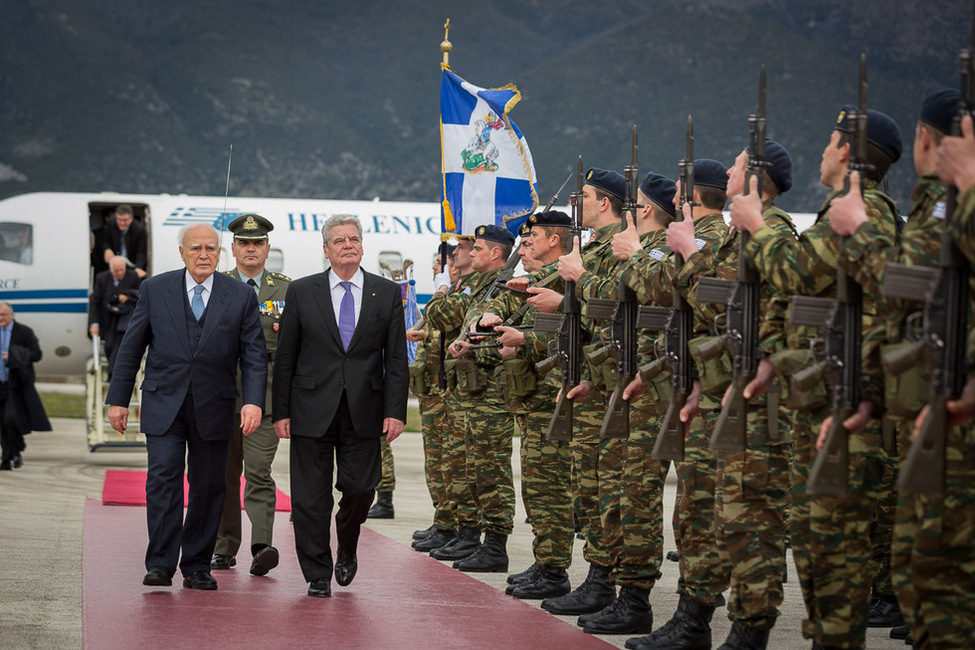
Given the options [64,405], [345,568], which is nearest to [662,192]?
[345,568]

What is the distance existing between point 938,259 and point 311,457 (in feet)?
12.0

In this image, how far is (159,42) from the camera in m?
87.4

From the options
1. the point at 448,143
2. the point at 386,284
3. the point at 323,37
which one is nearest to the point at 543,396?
the point at 386,284

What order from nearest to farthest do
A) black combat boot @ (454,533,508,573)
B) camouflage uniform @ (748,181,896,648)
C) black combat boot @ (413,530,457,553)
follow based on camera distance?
camouflage uniform @ (748,181,896,648), black combat boot @ (454,533,508,573), black combat boot @ (413,530,457,553)

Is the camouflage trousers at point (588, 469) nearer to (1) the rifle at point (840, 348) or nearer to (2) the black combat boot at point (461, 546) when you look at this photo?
(2) the black combat boot at point (461, 546)

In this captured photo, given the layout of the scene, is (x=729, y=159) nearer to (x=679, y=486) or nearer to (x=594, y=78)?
(x=594, y=78)

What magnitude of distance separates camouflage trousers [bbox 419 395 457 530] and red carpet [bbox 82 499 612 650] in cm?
85

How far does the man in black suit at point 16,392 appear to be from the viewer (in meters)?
13.6

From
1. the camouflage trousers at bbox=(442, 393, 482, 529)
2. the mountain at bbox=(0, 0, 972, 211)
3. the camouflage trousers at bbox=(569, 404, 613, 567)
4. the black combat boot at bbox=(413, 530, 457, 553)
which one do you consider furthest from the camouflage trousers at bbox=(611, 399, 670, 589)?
the mountain at bbox=(0, 0, 972, 211)

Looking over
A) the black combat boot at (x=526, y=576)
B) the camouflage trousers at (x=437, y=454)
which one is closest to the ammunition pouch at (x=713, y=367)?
the black combat boot at (x=526, y=576)

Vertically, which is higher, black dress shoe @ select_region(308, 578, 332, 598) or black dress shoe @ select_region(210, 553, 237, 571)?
black dress shoe @ select_region(308, 578, 332, 598)

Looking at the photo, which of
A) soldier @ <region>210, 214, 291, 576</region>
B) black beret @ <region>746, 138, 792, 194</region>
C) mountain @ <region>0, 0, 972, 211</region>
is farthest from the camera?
mountain @ <region>0, 0, 972, 211</region>

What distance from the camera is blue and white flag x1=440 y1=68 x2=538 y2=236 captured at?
983cm

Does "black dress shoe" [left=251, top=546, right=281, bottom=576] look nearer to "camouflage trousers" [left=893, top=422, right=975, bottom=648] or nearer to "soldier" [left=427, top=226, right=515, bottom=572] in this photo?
"soldier" [left=427, top=226, right=515, bottom=572]
